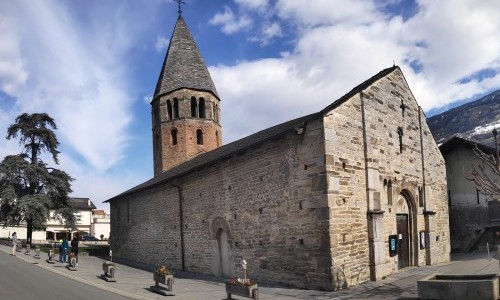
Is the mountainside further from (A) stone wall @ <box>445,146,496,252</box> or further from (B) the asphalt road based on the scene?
(B) the asphalt road

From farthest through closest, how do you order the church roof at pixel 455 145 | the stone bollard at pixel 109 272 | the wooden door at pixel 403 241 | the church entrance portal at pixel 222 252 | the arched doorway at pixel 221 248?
the church roof at pixel 455 145, the church entrance portal at pixel 222 252, the arched doorway at pixel 221 248, the wooden door at pixel 403 241, the stone bollard at pixel 109 272

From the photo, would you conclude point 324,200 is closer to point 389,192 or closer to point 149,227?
point 389,192

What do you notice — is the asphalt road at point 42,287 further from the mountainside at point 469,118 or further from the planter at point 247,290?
the mountainside at point 469,118

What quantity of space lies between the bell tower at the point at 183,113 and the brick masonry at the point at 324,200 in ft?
32.2

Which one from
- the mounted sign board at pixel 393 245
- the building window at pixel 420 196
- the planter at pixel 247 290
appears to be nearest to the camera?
the planter at pixel 247 290

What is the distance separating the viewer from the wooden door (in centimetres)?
1653

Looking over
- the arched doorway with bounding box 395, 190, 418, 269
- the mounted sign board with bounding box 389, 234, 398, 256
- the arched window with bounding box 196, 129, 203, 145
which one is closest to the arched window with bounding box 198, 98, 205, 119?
the arched window with bounding box 196, 129, 203, 145

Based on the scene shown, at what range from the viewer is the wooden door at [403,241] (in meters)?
16.5

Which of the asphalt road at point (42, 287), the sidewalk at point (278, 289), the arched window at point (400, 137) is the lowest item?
the sidewalk at point (278, 289)

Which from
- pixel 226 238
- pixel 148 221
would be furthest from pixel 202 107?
pixel 226 238

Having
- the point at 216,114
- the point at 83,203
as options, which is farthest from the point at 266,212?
the point at 83,203

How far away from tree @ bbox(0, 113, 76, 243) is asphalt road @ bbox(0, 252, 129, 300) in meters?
14.1

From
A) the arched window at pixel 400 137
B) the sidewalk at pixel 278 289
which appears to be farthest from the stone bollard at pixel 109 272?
the arched window at pixel 400 137

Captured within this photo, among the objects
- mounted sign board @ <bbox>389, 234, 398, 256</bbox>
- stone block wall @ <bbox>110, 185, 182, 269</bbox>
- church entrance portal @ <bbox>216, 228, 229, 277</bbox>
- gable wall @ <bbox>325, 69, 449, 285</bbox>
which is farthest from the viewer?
stone block wall @ <bbox>110, 185, 182, 269</bbox>
